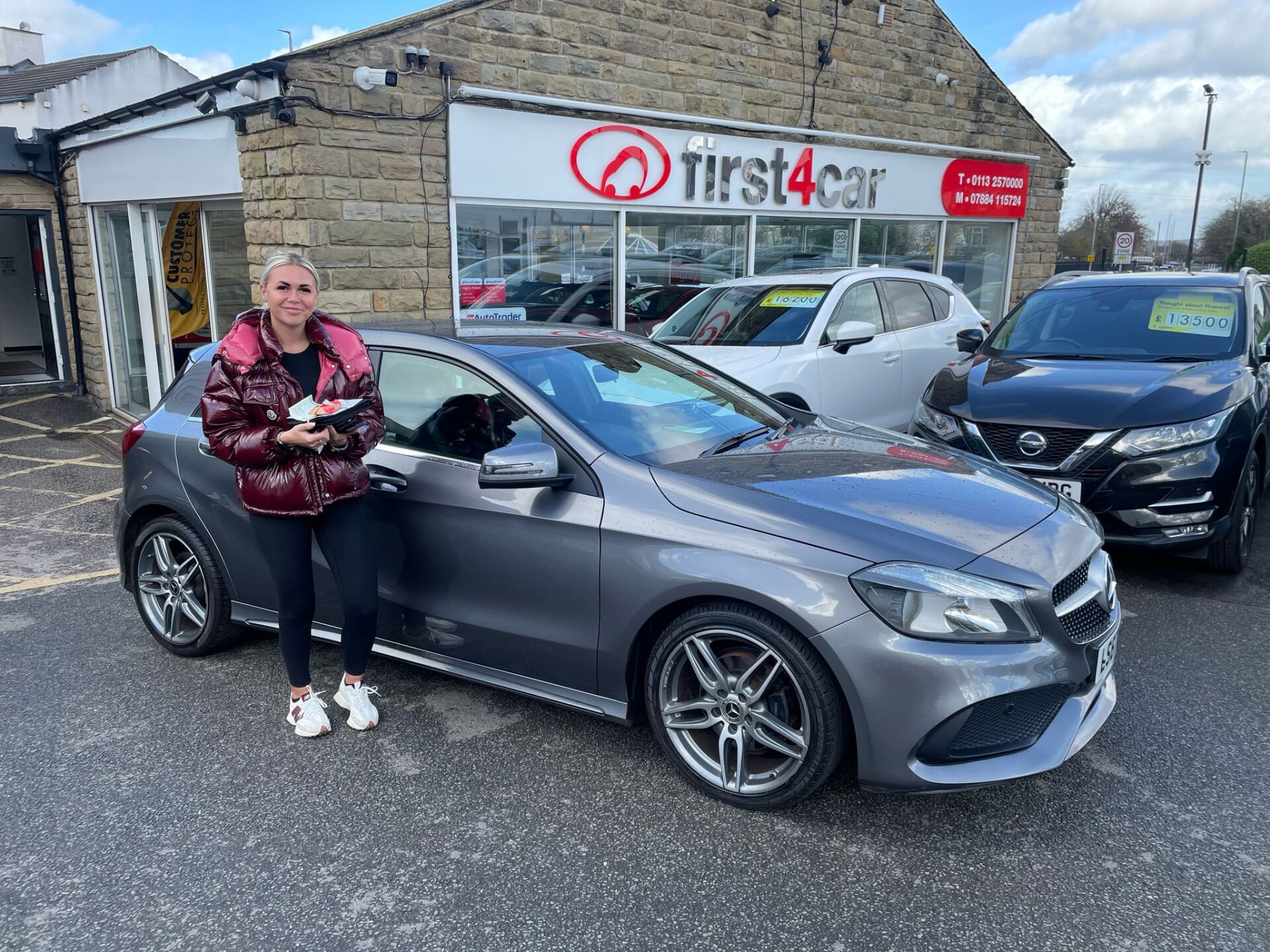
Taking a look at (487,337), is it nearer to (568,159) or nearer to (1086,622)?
(1086,622)

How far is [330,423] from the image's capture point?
3125mm

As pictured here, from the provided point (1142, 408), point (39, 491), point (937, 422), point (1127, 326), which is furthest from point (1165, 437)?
point (39, 491)

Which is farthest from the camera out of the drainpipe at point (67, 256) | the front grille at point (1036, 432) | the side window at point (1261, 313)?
the drainpipe at point (67, 256)

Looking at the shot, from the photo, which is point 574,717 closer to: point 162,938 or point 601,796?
point 601,796

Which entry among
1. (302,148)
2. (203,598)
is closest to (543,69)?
(302,148)

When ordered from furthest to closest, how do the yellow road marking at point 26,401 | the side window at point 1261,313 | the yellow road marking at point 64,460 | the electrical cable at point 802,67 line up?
the yellow road marking at point 26,401
the electrical cable at point 802,67
the yellow road marking at point 64,460
the side window at point 1261,313

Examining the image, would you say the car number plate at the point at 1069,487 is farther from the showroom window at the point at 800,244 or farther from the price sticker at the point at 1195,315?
the showroom window at the point at 800,244

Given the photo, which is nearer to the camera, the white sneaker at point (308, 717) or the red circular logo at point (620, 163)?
the white sneaker at point (308, 717)

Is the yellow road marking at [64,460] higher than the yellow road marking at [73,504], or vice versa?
the yellow road marking at [73,504]

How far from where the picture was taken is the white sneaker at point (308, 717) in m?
3.55

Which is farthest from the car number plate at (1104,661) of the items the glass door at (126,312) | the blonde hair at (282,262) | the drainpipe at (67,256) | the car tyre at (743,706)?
the drainpipe at (67,256)

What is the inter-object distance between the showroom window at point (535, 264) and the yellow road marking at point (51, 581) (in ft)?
12.5

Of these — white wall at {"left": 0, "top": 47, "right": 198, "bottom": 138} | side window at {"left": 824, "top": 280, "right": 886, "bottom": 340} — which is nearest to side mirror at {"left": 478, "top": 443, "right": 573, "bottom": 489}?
side window at {"left": 824, "top": 280, "right": 886, "bottom": 340}

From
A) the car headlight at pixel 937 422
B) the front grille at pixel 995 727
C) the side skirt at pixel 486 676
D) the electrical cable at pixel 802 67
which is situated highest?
the electrical cable at pixel 802 67
